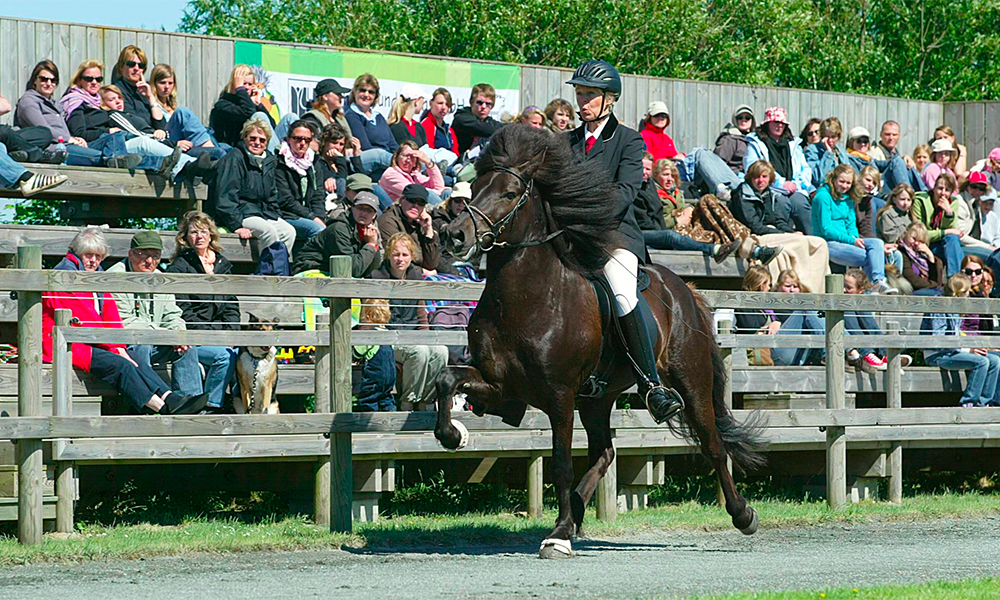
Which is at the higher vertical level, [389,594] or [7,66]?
[7,66]

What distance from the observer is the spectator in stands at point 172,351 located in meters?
9.74

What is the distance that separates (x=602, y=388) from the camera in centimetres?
866

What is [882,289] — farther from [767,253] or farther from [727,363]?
[727,363]

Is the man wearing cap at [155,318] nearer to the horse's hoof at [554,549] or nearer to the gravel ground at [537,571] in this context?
the gravel ground at [537,571]

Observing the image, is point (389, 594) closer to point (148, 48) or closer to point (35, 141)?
point (35, 141)

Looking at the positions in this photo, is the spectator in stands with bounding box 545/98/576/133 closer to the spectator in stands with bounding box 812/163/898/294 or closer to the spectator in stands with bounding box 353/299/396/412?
the spectator in stands with bounding box 812/163/898/294

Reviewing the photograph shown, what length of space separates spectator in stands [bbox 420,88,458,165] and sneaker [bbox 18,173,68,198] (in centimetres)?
472

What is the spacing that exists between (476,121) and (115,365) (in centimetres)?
673

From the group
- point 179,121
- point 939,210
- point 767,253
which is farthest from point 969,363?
point 179,121

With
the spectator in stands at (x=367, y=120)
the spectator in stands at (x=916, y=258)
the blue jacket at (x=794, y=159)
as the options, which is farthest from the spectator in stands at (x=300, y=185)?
the spectator in stands at (x=916, y=258)

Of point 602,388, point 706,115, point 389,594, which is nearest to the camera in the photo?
point 389,594

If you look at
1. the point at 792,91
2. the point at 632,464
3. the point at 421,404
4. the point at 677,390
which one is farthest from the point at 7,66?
the point at 792,91

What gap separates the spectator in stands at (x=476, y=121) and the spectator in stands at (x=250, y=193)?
3205mm

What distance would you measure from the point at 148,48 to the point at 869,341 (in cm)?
833
